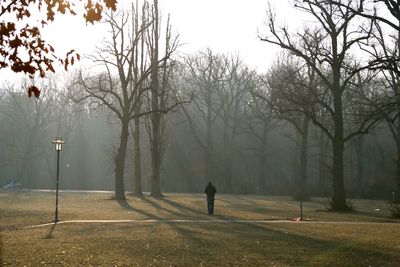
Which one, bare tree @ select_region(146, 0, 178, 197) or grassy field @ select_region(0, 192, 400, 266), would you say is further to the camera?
bare tree @ select_region(146, 0, 178, 197)

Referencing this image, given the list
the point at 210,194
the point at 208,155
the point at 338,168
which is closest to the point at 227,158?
the point at 208,155

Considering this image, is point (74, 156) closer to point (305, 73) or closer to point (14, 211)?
point (305, 73)

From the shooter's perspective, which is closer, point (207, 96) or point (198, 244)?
point (198, 244)

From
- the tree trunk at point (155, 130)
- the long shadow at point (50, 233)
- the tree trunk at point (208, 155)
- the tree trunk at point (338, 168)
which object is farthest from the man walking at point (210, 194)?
the tree trunk at point (208, 155)

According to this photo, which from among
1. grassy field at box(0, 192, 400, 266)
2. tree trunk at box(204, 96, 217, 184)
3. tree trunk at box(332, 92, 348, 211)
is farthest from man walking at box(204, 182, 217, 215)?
tree trunk at box(204, 96, 217, 184)

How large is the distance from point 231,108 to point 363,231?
51.7 metres

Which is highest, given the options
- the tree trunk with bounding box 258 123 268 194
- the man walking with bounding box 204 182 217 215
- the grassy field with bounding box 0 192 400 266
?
the tree trunk with bounding box 258 123 268 194

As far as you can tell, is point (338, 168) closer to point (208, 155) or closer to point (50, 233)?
point (50, 233)

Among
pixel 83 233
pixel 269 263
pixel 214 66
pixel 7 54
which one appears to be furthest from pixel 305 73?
pixel 7 54

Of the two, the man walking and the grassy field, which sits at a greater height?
the man walking

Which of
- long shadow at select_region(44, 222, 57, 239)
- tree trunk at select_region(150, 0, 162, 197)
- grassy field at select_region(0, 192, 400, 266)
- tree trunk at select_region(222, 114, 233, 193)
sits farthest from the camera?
tree trunk at select_region(222, 114, 233, 193)

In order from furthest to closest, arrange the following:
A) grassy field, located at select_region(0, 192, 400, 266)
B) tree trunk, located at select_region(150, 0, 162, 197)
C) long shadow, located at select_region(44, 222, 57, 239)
A: tree trunk, located at select_region(150, 0, 162, 197)
long shadow, located at select_region(44, 222, 57, 239)
grassy field, located at select_region(0, 192, 400, 266)

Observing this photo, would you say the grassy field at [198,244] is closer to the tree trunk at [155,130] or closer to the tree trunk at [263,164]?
the tree trunk at [155,130]

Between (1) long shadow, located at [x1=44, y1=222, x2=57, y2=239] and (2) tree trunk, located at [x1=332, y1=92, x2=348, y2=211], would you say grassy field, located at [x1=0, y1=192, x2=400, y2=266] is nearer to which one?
(1) long shadow, located at [x1=44, y1=222, x2=57, y2=239]
